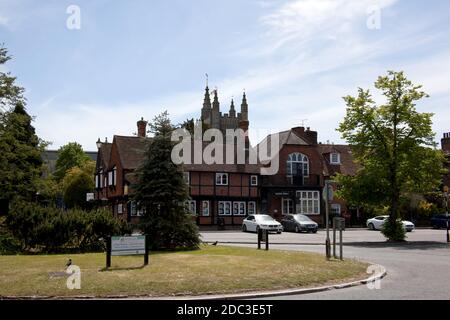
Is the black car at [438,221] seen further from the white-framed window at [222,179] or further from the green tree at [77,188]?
the green tree at [77,188]

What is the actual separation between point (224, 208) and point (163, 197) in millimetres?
28462

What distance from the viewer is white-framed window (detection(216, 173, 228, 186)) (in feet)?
167

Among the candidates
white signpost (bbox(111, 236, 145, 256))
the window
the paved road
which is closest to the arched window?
the window

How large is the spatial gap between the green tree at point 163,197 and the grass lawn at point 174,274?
12.6ft

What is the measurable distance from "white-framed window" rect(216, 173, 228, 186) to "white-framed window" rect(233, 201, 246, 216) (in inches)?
89.0

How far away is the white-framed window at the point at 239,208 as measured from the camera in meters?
51.4

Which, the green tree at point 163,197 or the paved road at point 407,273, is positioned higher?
the green tree at point 163,197

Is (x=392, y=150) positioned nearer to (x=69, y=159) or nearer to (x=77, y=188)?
(x=77, y=188)

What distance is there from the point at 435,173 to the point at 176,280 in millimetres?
21937

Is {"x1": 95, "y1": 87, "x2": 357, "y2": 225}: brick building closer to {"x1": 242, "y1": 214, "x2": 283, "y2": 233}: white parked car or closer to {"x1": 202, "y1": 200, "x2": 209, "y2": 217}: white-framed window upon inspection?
{"x1": 202, "y1": 200, "x2": 209, "y2": 217}: white-framed window

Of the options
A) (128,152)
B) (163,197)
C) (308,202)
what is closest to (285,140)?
(308,202)

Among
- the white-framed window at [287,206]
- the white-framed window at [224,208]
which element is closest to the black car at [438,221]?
the white-framed window at [287,206]

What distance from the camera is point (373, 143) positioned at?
3098cm
